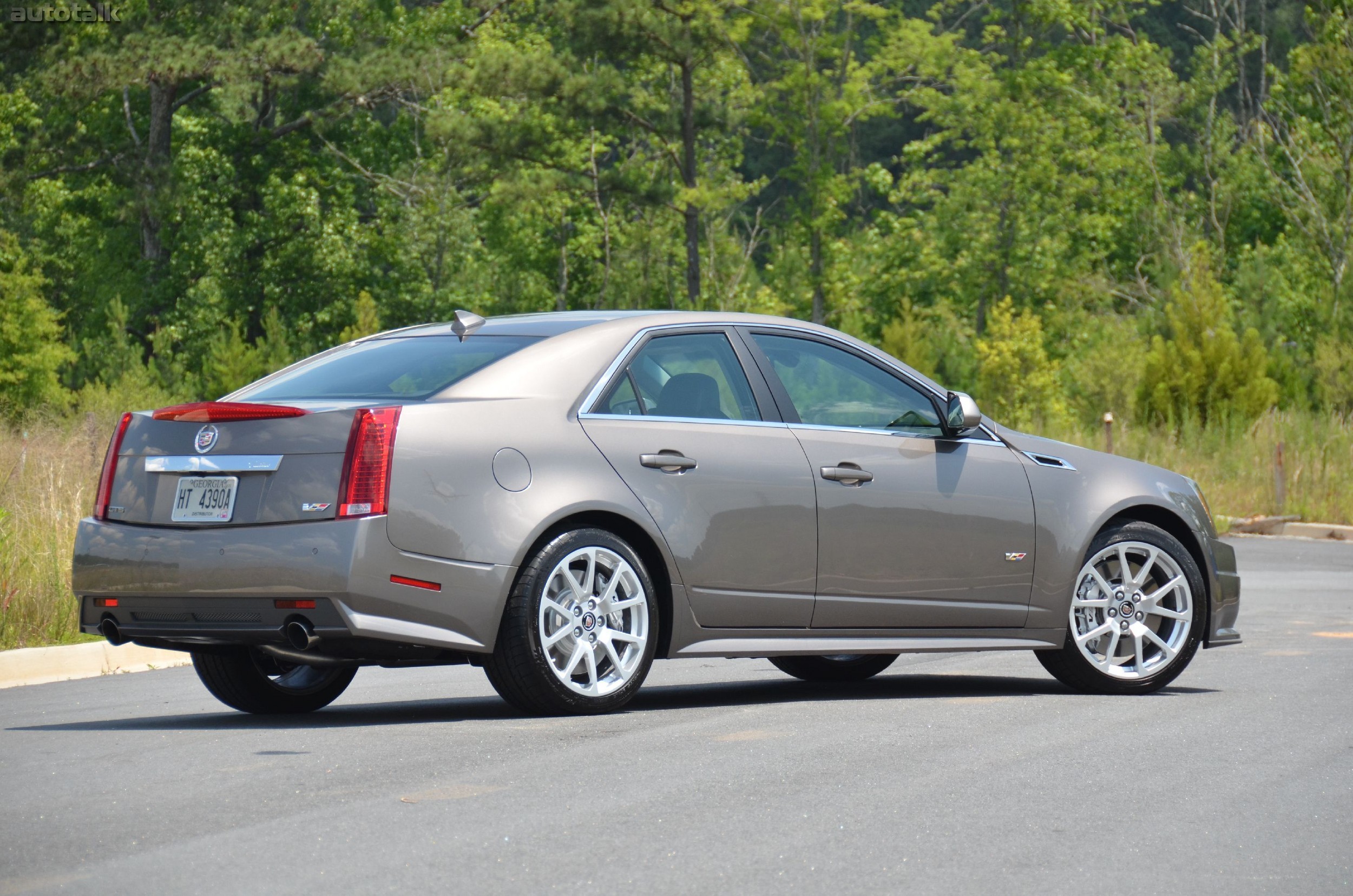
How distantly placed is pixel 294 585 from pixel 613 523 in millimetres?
1302

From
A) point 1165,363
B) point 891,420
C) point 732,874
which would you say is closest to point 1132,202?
point 1165,363

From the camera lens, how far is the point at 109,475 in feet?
24.6

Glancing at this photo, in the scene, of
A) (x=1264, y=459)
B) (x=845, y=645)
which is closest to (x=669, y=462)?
(x=845, y=645)

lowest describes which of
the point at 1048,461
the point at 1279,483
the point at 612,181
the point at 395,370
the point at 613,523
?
the point at 1279,483

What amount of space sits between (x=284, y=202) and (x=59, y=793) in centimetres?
4844

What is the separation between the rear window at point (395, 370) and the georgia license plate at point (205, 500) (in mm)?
547

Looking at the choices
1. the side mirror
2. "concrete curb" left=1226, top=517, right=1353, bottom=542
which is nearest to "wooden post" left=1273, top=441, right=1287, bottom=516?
"concrete curb" left=1226, top=517, right=1353, bottom=542

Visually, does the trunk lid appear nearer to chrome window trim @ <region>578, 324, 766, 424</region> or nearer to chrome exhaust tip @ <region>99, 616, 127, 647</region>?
chrome exhaust tip @ <region>99, 616, 127, 647</region>

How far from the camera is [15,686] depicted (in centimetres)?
967

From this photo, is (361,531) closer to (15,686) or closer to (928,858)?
(928,858)

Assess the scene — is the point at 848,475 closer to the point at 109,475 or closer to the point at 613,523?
the point at 613,523

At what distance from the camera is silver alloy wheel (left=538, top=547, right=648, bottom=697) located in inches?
285

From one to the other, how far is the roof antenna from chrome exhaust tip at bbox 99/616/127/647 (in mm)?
1754

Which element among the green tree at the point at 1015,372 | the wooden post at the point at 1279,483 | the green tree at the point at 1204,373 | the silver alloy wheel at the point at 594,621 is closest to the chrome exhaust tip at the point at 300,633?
the silver alloy wheel at the point at 594,621
